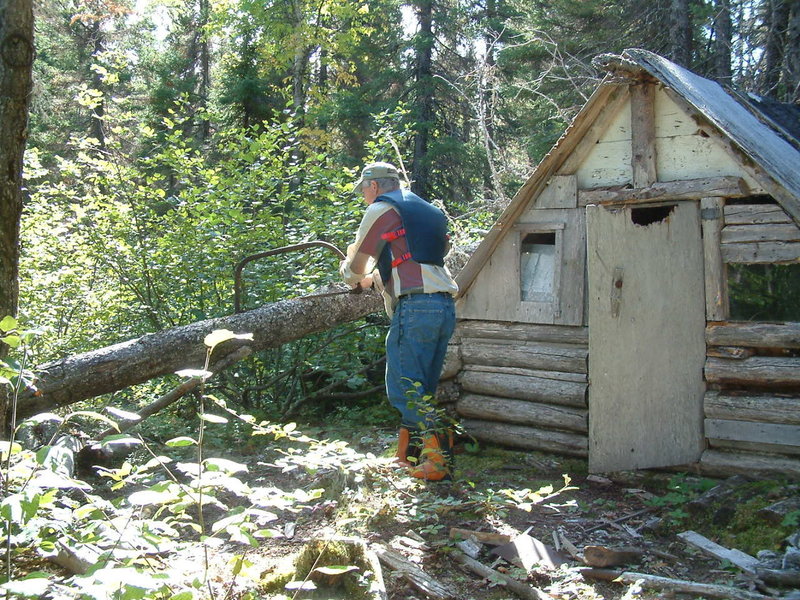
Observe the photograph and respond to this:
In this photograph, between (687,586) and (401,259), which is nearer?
(687,586)

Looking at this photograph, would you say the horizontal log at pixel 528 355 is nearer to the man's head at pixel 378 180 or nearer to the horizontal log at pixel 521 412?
the horizontal log at pixel 521 412

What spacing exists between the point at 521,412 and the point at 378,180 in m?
2.84

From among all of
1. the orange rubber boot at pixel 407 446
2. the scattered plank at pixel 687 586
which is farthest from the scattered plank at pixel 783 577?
the orange rubber boot at pixel 407 446

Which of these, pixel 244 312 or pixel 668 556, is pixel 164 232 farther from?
pixel 668 556

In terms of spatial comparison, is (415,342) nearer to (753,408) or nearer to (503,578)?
(503,578)

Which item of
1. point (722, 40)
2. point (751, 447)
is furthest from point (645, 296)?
point (722, 40)

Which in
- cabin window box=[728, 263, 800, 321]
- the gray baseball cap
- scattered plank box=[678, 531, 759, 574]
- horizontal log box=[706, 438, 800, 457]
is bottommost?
scattered plank box=[678, 531, 759, 574]

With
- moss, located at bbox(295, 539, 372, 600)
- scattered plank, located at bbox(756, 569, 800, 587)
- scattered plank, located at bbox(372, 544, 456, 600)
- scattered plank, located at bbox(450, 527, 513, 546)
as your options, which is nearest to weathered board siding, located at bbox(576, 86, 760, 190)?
scattered plank, located at bbox(756, 569, 800, 587)

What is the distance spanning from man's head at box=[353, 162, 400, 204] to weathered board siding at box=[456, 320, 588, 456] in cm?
222

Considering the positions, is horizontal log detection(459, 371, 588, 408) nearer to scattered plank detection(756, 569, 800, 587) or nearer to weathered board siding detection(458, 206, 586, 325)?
weathered board siding detection(458, 206, 586, 325)

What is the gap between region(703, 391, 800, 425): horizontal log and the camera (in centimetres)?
548

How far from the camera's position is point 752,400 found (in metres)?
5.66

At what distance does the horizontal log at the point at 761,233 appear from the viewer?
18.4ft

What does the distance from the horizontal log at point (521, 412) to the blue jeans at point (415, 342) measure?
1714 millimetres
